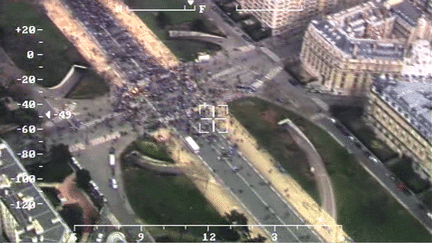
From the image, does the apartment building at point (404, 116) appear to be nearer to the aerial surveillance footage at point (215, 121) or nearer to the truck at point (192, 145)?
the aerial surveillance footage at point (215, 121)

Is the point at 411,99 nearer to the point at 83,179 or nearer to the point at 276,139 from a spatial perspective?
the point at 276,139

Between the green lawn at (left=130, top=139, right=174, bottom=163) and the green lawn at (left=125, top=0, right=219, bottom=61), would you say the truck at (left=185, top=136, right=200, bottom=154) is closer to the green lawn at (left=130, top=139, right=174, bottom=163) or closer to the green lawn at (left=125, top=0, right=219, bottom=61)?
the green lawn at (left=130, top=139, right=174, bottom=163)

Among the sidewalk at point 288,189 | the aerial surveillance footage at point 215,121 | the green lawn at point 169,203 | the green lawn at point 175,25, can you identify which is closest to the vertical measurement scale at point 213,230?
the aerial surveillance footage at point 215,121

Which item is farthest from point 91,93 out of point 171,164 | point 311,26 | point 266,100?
point 311,26

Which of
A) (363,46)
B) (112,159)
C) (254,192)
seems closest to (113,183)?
(112,159)

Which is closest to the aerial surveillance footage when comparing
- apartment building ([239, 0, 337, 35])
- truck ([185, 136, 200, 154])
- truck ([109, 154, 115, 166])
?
truck ([185, 136, 200, 154])

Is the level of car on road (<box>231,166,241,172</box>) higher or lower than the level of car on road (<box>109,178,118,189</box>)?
lower
